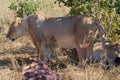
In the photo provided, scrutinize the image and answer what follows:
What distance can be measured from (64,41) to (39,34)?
24.1 inches

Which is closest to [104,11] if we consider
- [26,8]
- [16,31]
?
[16,31]

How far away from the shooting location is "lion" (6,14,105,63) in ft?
20.1

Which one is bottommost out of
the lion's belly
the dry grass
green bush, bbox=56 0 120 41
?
the dry grass

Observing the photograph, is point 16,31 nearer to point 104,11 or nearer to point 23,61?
point 23,61

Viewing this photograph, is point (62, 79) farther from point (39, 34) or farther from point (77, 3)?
point (77, 3)

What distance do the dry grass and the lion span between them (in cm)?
42

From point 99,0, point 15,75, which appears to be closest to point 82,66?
point 15,75

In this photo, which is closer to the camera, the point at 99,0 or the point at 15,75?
the point at 15,75

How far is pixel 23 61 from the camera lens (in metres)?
6.82

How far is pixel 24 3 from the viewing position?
9.95 meters

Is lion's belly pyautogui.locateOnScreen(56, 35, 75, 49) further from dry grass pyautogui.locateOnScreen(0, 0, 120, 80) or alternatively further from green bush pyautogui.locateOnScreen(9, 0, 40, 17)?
green bush pyautogui.locateOnScreen(9, 0, 40, 17)

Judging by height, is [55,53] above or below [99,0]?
below

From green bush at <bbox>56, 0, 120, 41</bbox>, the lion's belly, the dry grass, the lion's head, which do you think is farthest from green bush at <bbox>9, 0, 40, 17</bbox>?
the lion's belly

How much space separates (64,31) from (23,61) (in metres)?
1.00
